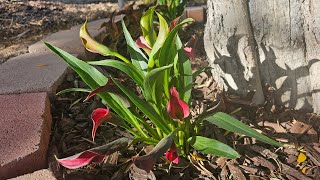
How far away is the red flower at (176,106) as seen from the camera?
1.29 meters

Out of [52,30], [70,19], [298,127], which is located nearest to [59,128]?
[298,127]

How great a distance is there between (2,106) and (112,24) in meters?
1.09

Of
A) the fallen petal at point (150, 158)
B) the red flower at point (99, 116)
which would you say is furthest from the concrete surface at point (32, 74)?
the fallen petal at point (150, 158)

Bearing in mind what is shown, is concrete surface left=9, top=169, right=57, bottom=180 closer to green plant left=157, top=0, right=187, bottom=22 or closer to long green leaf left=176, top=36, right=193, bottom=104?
long green leaf left=176, top=36, right=193, bottom=104

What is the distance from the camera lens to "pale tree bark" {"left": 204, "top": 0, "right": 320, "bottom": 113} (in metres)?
1.71

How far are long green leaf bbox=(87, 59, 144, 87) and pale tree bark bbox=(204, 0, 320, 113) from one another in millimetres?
588

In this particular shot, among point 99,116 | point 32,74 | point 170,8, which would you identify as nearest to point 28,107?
point 32,74

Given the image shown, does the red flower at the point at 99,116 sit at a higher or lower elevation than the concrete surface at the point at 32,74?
higher

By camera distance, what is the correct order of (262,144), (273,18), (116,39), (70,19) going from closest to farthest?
(262,144) < (273,18) < (116,39) < (70,19)

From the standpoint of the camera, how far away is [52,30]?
3369mm

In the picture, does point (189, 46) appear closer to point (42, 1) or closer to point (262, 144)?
point (262, 144)

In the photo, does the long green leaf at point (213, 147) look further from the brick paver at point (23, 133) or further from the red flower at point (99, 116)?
the brick paver at point (23, 133)

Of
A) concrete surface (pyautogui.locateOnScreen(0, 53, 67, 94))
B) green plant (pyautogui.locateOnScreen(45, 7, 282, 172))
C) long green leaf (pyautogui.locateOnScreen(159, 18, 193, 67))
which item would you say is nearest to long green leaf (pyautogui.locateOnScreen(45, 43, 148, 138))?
green plant (pyautogui.locateOnScreen(45, 7, 282, 172))

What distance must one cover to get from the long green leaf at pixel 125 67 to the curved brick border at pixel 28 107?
0.40m
